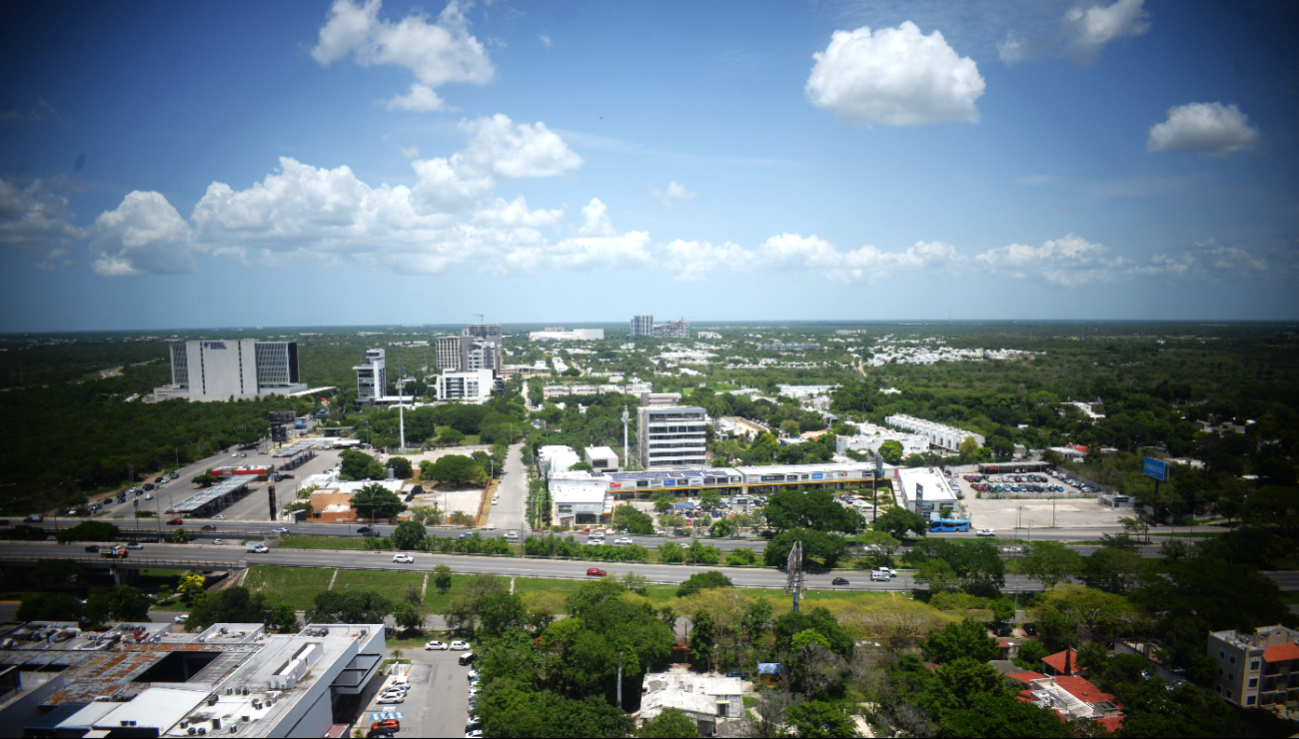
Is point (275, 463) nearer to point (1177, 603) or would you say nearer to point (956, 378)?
point (1177, 603)

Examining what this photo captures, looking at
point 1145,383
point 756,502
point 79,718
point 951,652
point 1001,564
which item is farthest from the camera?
point 1145,383

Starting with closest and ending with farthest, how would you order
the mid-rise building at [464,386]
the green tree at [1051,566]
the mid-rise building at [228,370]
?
the green tree at [1051,566], the mid-rise building at [228,370], the mid-rise building at [464,386]

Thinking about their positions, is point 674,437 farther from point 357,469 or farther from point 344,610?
point 344,610

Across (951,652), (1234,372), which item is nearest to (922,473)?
(951,652)

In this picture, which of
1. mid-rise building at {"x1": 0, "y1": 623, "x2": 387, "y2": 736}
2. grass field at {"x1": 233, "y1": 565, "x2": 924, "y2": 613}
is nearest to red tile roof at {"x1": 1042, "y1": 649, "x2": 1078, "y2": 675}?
grass field at {"x1": 233, "y1": 565, "x2": 924, "y2": 613}

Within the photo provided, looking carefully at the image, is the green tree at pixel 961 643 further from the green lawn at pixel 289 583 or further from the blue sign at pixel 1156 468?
the blue sign at pixel 1156 468

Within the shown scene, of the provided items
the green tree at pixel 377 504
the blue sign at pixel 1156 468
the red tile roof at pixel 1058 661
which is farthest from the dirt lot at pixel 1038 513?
the green tree at pixel 377 504

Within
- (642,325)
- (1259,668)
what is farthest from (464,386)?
(642,325)
